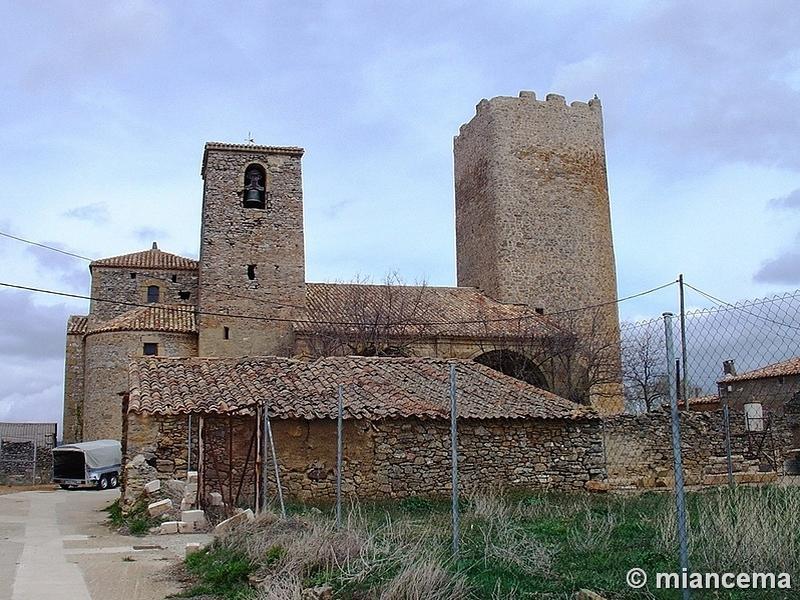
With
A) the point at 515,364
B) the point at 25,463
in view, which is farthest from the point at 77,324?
the point at 515,364

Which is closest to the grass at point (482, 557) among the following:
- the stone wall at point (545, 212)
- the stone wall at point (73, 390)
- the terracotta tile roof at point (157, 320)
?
the terracotta tile roof at point (157, 320)

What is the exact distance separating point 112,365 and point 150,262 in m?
6.74

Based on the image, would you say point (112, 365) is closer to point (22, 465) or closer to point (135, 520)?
point (22, 465)

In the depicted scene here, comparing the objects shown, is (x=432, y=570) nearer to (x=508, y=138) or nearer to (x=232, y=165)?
(x=232, y=165)

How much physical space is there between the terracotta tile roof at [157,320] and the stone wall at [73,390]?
1431mm

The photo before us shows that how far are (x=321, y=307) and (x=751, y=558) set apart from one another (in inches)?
889

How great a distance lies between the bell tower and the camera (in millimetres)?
26922

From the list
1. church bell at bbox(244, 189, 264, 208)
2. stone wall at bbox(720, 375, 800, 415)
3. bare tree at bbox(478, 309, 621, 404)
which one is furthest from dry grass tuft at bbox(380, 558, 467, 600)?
church bell at bbox(244, 189, 264, 208)

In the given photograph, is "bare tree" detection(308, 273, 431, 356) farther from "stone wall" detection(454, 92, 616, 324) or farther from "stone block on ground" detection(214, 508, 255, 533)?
"stone block on ground" detection(214, 508, 255, 533)

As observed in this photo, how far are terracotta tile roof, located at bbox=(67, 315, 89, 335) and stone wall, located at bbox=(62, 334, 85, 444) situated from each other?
152 millimetres

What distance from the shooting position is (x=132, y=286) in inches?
1271

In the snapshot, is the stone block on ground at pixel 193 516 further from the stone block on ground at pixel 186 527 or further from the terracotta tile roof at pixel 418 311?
Answer: the terracotta tile roof at pixel 418 311

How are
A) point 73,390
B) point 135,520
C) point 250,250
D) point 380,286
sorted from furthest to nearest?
point 380,286, point 73,390, point 250,250, point 135,520

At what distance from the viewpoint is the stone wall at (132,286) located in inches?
1250
